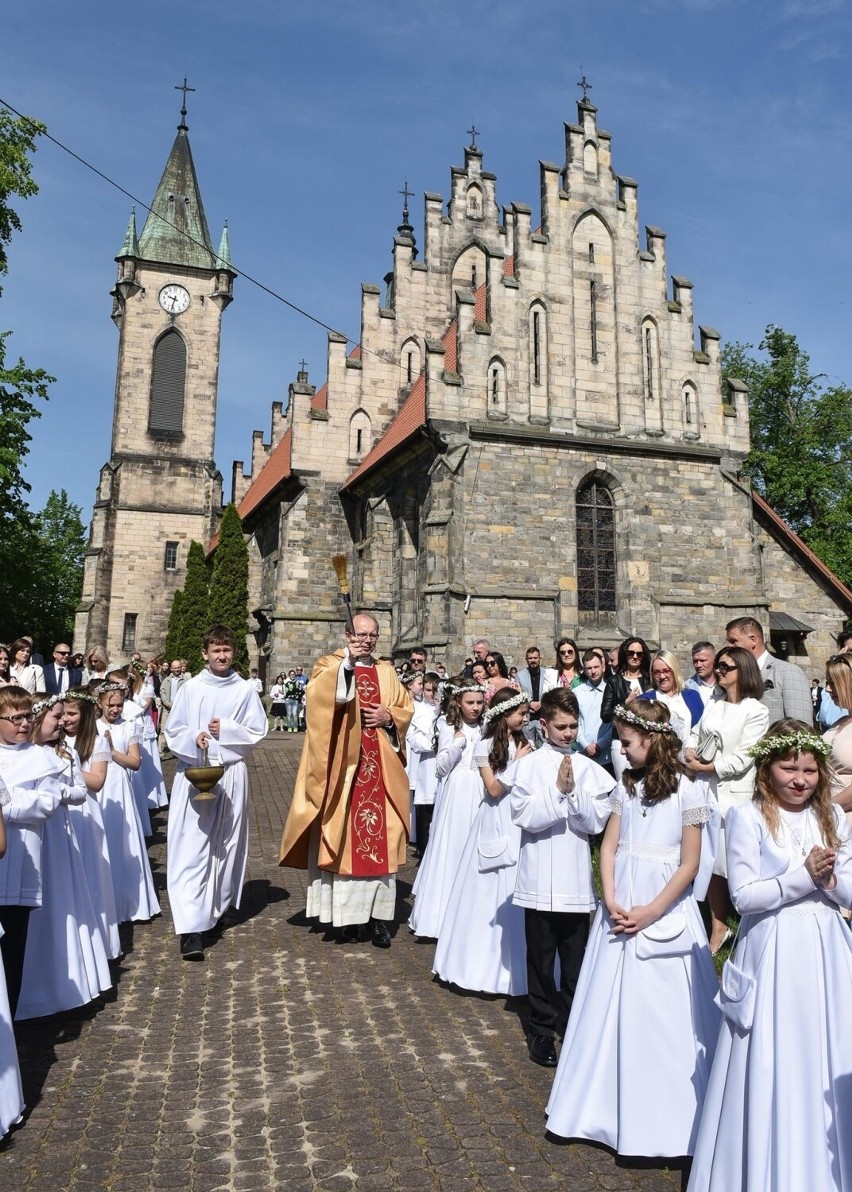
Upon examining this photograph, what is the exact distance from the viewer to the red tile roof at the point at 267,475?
3531cm

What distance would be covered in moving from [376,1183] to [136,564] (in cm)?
3949

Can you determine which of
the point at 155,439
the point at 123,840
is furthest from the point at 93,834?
the point at 155,439

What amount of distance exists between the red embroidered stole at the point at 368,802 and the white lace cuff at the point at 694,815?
132 inches

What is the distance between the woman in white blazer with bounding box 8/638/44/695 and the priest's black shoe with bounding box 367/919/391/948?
665 centimetres

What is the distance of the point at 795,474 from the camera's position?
3472 cm

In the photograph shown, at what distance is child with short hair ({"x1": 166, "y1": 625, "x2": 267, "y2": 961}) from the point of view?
250 inches

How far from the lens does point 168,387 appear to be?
42.1 m

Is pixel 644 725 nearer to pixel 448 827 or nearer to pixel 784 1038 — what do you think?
pixel 784 1038

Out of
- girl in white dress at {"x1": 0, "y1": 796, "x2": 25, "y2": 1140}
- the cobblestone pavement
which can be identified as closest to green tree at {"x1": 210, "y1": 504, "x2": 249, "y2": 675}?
the cobblestone pavement

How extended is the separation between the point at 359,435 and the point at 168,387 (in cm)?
1909

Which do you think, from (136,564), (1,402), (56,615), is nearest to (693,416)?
(1,402)

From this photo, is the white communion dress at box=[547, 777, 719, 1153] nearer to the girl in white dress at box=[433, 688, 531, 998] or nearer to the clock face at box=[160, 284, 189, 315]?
the girl in white dress at box=[433, 688, 531, 998]

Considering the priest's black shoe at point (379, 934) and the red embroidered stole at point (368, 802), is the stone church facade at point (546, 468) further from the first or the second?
the priest's black shoe at point (379, 934)

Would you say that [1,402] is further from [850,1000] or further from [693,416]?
[850,1000]
